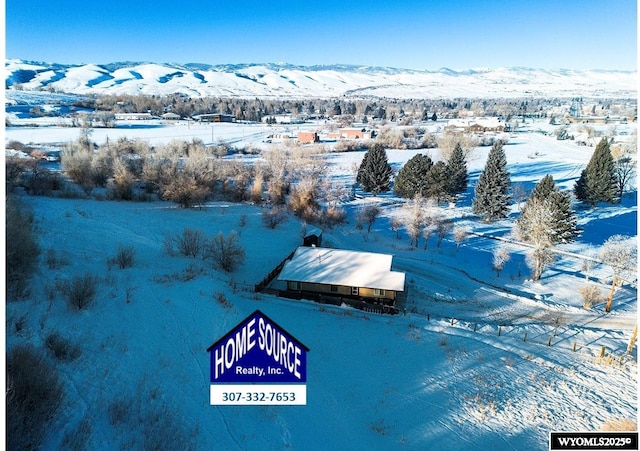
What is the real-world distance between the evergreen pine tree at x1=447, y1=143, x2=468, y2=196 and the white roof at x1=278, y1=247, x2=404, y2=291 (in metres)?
26.4

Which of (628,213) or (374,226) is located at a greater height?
(628,213)

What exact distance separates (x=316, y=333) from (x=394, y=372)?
3804mm

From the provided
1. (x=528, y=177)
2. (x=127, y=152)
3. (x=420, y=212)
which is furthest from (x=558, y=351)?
(x=127, y=152)

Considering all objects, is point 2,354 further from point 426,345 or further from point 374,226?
point 374,226

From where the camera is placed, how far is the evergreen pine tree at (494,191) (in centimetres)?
4166

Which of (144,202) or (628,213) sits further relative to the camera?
(628,213)

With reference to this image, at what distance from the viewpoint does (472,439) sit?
39.0 feet

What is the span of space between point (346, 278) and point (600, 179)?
38687mm

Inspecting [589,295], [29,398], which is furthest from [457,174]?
[29,398]

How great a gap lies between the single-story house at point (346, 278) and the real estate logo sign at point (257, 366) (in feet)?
33.3

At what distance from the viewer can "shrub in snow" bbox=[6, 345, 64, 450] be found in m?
7.58

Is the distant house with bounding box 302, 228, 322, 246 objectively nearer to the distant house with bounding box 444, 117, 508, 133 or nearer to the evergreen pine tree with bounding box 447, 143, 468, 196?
the evergreen pine tree with bounding box 447, 143, 468, 196

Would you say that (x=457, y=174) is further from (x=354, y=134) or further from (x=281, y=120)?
(x=281, y=120)

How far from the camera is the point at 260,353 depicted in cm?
1061
